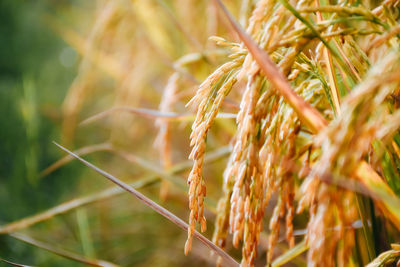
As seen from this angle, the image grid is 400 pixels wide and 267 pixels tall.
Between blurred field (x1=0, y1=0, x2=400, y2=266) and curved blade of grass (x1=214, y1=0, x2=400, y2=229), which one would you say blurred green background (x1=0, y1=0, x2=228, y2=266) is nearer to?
blurred field (x1=0, y1=0, x2=400, y2=266)

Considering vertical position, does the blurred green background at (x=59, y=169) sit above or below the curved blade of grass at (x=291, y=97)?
above

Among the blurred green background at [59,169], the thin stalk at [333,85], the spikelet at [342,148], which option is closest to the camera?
the spikelet at [342,148]

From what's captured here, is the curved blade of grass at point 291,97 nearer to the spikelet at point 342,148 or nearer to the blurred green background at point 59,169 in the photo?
the spikelet at point 342,148

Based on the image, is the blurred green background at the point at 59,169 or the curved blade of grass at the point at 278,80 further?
the blurred green background at the point at 59,169

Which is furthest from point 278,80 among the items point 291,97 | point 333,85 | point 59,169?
point 59,169

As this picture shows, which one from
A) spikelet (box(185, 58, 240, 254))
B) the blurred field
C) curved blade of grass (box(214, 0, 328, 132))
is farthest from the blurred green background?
curved blade of grass (box(214, 0, 328, 132))

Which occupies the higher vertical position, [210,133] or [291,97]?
[210,133]

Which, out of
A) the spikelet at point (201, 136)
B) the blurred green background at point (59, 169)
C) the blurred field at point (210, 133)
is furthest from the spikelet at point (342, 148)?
the blurred green background at point (59, 169)

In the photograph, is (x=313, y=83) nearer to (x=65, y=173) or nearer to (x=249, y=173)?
(x=249, y=173)

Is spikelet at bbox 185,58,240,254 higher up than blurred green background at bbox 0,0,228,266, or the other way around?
blurred green background at bbox 0,0,228,266

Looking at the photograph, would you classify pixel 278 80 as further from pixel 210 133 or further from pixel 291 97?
pixel 210 133

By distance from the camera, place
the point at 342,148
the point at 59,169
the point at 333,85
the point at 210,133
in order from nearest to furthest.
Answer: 1. the point at 342,148
2. the point at 333,85
3. the point at 210,133
4. the point at 59,169
